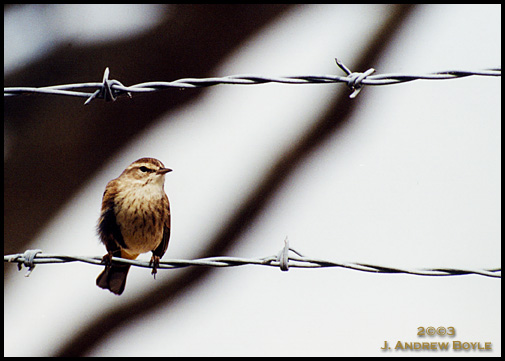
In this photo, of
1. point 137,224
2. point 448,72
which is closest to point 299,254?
point 448,72

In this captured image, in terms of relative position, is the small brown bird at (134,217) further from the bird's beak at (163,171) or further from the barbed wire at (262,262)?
the barbed wire at (262,262)

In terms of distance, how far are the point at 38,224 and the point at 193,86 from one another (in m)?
4.62

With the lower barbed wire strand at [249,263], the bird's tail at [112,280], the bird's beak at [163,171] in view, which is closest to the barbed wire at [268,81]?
the lower barbed wire strand at [249,263]

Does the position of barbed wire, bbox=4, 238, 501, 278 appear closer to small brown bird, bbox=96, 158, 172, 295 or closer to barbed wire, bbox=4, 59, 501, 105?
barbed wire, bbox=4, 59, 501, 105

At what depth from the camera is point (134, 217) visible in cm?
462

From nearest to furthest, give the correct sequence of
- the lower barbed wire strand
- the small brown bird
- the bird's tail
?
the lower barbed wire strand → the small brown bird → the bird's tail

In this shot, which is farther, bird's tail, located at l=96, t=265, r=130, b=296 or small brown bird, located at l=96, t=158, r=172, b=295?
bird's tail, located at l=96, t=265, r=130, b=296

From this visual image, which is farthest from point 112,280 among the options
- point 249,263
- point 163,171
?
point 249,263

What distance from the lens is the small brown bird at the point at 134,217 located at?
4637mm

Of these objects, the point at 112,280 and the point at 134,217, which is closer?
the point at 134,217

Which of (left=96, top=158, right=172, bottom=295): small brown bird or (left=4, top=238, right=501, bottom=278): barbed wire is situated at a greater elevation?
(left=96, top=158, right=172, bottom=295): small brown bird

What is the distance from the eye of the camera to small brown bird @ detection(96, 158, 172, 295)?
4637mm

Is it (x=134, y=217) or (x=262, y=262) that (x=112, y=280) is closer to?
(x=134, y=217)

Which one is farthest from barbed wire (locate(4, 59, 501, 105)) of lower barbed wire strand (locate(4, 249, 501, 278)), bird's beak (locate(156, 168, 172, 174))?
bird's beak (locate(156, 168, 172, 174))
